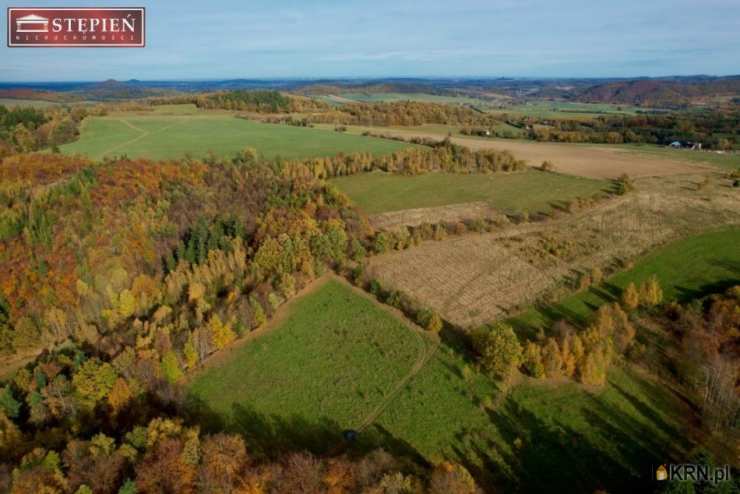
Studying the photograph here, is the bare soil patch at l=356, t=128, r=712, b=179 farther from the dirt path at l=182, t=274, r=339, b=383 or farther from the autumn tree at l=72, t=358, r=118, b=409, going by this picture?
the autumn tree at l=72, t=358, r=118, b=409

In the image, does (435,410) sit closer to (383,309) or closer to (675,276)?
(383,309)

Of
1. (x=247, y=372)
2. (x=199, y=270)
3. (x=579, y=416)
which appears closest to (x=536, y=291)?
(x=579, y=416)

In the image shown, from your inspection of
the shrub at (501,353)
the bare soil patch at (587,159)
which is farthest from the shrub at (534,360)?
the bare soil patch at (587,159)

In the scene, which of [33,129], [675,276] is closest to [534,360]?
[675,276]

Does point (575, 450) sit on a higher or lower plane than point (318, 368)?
lower

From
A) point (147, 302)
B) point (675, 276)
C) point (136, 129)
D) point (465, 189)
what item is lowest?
point (147, 302)

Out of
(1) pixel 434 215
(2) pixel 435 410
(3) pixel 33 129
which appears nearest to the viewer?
(2) pixel 435 410
